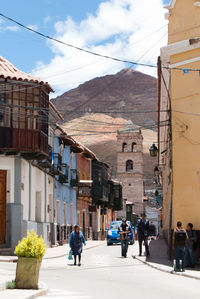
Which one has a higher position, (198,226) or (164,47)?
(164,47)

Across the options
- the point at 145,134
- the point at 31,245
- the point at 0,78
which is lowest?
the point at 31,245

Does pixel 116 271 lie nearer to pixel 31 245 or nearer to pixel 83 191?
pixel 31 245

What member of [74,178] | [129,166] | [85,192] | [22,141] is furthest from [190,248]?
[129,166]

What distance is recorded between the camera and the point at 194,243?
17.4 m

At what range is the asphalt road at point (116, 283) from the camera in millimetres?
10164

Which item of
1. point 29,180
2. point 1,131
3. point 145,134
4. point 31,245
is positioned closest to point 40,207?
point 29,180

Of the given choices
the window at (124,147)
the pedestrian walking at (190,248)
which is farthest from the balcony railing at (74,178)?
the window at (124,147)

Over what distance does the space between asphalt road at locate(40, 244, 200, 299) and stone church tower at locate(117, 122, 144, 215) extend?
219 ft

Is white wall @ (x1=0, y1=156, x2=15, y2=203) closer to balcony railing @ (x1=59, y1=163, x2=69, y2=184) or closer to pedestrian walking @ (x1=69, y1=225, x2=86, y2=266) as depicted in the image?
pedestrian walking @ (x1=69, y1=225, x2=86, y2=266)

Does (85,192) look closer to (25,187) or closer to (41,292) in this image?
(25,187)

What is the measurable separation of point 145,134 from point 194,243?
177 m

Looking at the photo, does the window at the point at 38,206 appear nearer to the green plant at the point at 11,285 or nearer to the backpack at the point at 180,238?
the backpack at the point at 180,238

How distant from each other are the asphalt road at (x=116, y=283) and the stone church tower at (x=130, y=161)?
6677 cm

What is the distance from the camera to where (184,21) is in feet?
64.3
